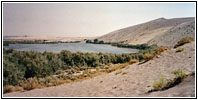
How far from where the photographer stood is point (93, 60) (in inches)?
1107

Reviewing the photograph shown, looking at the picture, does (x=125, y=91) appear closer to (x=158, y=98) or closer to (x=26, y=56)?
(x=158, y=98)

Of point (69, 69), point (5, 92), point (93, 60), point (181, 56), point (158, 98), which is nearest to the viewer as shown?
point (158, 98)

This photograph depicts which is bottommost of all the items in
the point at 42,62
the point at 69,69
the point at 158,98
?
the point at 69,69

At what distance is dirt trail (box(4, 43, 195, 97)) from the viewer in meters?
10.3

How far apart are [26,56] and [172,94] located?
14494mm

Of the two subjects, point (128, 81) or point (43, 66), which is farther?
point (43, 66)

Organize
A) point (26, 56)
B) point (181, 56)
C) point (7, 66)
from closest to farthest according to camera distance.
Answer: point (7, 66)
point (181, 56)
point (26, 56)

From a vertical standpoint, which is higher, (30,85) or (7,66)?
(7,66)

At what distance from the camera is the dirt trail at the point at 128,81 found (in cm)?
1029

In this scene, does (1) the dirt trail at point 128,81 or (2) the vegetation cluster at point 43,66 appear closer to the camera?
(1) the dirt trail at point 128,81

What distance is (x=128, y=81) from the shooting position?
1234cm

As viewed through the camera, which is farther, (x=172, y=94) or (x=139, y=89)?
(x=139, y=89)

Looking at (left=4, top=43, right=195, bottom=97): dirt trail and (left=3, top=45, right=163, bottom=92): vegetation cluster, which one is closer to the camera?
(left=4, top=43, right=195, bottom=97): dirt trail

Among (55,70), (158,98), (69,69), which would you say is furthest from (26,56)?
(158,98)
